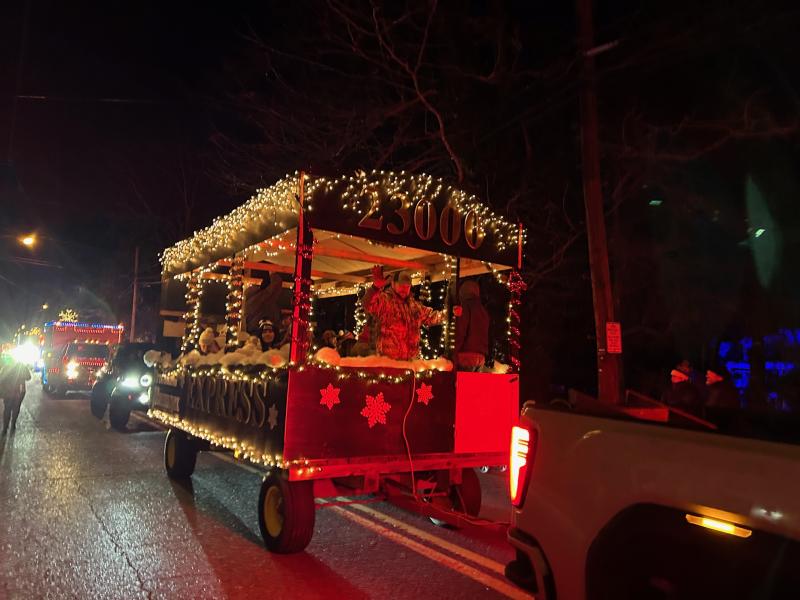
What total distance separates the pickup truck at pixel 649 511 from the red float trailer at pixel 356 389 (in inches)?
98.4

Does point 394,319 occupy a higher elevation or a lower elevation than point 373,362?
higher

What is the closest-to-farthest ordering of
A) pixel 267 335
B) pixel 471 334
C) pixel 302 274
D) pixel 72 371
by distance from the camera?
pixel 302 274
pixel 471 334
pixel 267 335
pixel 72 371

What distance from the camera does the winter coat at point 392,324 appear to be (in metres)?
6.26

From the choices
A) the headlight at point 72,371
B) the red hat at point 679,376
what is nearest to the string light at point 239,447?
the red hat at point 679,376

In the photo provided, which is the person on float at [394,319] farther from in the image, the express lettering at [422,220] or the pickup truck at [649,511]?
the pickup truck at [649,511]

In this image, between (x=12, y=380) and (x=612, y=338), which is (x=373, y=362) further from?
(x=12, y=380)

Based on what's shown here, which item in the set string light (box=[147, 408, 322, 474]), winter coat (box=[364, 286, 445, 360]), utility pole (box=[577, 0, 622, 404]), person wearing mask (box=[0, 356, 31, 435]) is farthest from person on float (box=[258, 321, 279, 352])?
person wearing mask (box=[0, 356, 31, 435])

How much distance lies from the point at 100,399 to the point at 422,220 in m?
11.4

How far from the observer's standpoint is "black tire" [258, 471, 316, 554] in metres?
4.78

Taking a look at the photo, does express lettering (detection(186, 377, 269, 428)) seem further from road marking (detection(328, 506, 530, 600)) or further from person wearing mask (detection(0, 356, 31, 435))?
person wearing mask (detection(0, 356, 31, 435))

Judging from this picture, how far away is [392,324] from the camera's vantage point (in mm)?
6293

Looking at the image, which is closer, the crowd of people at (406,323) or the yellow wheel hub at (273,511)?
the yellow wheel hub at (273,511)

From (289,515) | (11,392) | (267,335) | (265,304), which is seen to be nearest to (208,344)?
(265,304)

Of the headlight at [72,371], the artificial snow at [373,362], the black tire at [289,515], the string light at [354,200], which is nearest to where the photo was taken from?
the black tire at [289,515]
